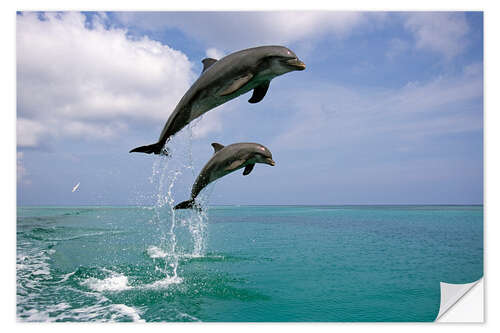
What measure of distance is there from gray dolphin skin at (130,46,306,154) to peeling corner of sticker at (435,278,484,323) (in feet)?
19.3

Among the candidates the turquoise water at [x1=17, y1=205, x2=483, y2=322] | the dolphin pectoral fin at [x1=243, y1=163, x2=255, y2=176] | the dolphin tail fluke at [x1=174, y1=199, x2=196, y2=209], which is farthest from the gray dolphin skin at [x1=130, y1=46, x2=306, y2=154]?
the turquoise water at [x1=17, y1=205, x2=483, y2=322]

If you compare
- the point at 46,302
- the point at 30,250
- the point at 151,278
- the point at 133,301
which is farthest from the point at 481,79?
the point at 30,250

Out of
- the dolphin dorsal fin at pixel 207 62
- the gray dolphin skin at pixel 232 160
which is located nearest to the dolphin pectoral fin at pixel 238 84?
the dolphin dorsal fin at pixel 207 62

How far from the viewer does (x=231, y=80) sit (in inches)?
162

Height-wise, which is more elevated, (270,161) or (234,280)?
(270,161)

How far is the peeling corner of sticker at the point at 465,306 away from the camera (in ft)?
21.0

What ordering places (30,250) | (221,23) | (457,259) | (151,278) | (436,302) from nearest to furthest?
1. (221,23)
2. (436,302)
3. (151,278)
4. (457,259)
5. (30,250)

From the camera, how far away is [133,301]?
7695 mm

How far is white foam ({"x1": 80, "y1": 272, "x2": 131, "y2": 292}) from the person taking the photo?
9016 mm

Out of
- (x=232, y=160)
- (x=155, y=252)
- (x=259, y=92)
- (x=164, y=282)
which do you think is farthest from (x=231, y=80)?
(x=155, y=252)

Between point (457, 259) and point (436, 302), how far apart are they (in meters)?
6.91

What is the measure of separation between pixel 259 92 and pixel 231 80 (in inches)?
16.3
